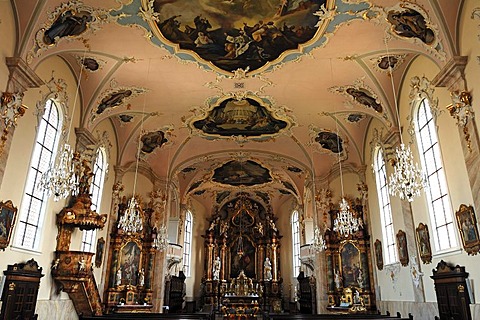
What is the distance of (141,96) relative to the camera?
14.9 meters

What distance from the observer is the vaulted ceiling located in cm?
1023

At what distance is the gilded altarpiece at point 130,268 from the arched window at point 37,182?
5866 millimetres

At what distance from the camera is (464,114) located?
360 inches

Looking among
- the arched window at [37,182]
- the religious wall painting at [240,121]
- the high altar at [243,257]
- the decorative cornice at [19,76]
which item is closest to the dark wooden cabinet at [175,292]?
the high altar at [243,257]

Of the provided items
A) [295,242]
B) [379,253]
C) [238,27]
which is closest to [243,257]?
[295,242]

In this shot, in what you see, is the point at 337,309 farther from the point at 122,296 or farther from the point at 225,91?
the point at 225,91

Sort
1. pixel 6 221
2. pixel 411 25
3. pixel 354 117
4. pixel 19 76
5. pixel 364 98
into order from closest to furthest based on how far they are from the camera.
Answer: pixel 6 221 → pixel 19 76 → pixel 411 25 → pixel 364 98 → pixel 354 117

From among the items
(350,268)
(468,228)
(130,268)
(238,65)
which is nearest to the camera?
(468,228)

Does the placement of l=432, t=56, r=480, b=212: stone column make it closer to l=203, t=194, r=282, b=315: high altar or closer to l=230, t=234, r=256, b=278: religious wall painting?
l=203, t=194, r=282, b=315: high altar

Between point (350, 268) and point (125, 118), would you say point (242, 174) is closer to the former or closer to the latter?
point (350, 268)

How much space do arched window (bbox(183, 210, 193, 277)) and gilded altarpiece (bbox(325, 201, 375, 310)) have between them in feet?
44.8

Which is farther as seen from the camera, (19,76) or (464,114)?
(19,76)

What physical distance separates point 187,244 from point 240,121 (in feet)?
48.4

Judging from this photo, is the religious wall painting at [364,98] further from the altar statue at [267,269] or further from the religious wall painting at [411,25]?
the altar statue at [267,269]
